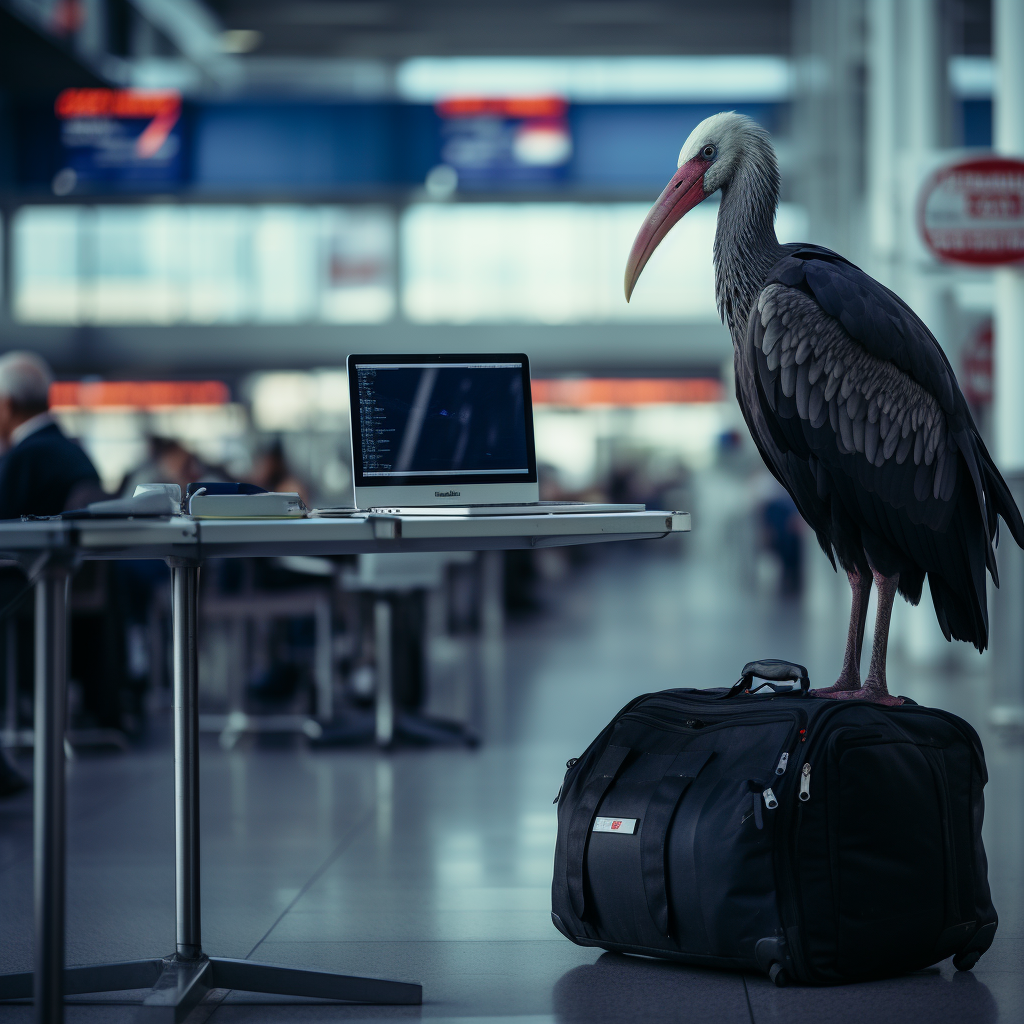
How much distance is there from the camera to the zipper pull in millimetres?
2146

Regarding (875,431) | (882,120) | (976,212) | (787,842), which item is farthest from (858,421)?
(882,120)

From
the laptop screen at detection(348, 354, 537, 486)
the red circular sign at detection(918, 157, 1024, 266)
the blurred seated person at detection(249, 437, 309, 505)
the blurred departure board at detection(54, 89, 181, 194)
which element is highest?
the blurred departure board at detection(54, 89, 181, 194)

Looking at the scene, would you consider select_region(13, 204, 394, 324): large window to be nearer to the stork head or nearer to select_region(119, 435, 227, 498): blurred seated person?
select_region(119, 435, 227, 498): blurred seated person

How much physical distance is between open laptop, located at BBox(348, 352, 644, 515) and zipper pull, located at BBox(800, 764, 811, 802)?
27.6 inches

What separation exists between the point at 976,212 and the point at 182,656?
15.6ft

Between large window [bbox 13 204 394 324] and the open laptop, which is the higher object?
large window [bbox 13 204 394 324]

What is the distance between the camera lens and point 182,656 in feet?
7.37

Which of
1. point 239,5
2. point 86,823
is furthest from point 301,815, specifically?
point 239,5

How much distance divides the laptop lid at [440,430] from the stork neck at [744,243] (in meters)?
0.45

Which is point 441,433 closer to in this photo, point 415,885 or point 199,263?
point 415,885

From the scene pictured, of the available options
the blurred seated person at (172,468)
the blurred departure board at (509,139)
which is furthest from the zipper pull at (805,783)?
Answer: the blurred departure board at (509,139)

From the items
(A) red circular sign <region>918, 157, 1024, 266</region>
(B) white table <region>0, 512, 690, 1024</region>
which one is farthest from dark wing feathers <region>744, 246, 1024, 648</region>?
(A) red circular sign <region>918, 157, 1024, 266</region>

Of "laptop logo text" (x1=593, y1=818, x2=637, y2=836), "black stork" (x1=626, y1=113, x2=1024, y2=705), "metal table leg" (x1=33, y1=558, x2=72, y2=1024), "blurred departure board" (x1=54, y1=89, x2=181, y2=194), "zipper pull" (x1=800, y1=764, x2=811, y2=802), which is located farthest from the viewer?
"blurred departure board" (x1=54, y1=89, x2=181, y2=194)

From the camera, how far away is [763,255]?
2.52 metres
